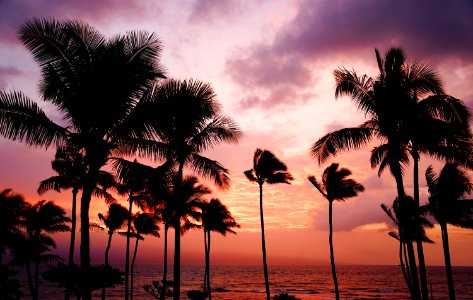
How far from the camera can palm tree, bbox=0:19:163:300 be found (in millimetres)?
11195

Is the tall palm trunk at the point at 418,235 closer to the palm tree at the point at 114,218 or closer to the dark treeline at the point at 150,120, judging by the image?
the dark treeline at the point at 150,120

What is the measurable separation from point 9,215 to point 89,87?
19.2m

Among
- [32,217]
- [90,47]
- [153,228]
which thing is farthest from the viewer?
[153,228]

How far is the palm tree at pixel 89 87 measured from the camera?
1120 cm

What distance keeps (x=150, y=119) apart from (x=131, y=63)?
1.87 m

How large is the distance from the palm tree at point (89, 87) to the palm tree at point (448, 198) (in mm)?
19288

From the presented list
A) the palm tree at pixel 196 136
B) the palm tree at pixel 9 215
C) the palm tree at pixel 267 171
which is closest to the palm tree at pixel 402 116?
the palm tree at pixel 196 136

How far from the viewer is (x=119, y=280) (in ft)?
61.8

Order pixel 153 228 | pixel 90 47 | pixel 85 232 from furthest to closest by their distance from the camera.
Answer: pixel 153 228
pixel 90 47
pixel 85 232

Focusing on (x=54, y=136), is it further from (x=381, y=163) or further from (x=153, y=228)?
(x=153, y=228)

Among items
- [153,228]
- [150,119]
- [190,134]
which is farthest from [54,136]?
[153,228]

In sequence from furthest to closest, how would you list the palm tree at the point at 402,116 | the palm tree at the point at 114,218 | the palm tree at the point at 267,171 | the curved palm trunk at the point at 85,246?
the palm tree at the point at 114,218 → the palm tree at the point at 267,171 → the palm tree at the point at 402,116 → the curved palm trunk at the point at 85,246

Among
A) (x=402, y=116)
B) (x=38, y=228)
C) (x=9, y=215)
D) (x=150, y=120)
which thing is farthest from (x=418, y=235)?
(x=38, y=228)

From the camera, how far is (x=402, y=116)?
45.1 feet
